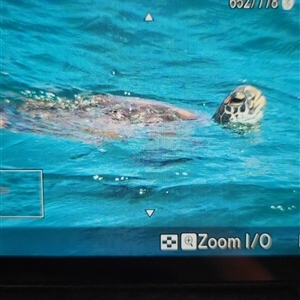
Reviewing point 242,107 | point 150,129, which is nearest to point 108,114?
point 150,129

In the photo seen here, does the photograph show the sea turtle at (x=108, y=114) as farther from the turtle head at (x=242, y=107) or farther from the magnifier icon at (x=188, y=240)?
the magnifier icon at (x=188, y=240)

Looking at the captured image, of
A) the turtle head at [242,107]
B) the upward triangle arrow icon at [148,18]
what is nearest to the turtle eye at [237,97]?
the turtle head at [242,107]

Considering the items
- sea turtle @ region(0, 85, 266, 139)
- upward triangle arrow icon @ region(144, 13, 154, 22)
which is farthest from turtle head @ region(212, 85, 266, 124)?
upward triangle arrow icon @ region(144, 13, 154, 22)

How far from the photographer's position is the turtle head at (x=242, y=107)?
531 millimetres

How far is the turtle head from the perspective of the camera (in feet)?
1.74

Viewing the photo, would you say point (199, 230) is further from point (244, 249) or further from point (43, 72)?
point (43, 72)

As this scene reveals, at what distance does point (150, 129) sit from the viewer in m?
0.54

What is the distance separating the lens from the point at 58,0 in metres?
0.51

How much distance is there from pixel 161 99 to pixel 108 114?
6 cm
